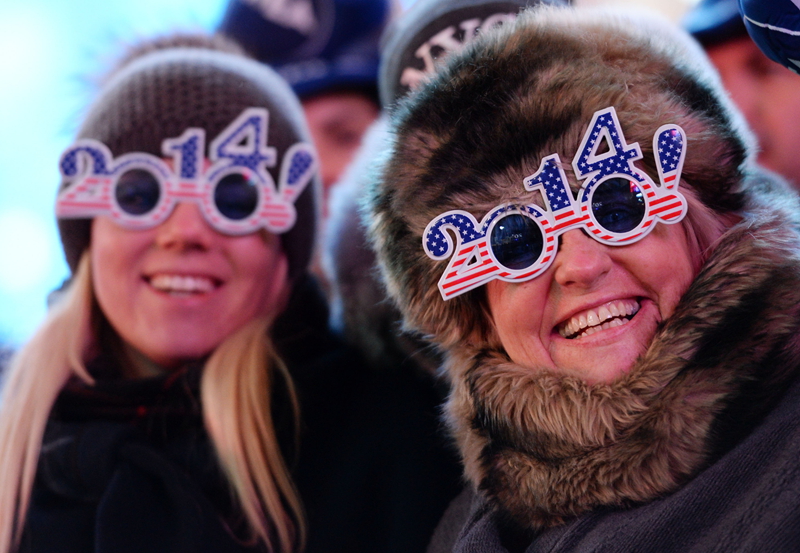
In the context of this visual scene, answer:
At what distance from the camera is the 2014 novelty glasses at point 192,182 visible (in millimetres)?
→ 1699

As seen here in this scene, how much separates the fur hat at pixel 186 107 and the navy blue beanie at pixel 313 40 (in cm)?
63

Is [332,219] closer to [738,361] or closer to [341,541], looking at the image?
[341,541]

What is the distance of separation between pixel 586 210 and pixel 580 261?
0.08 metres

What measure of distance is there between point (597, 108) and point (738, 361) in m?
0.42

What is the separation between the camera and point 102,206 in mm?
1723

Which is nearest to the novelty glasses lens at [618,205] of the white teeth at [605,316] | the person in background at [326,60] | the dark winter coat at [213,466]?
the white teeth at [605,316]

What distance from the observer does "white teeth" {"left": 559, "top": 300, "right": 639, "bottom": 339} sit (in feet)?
3.73

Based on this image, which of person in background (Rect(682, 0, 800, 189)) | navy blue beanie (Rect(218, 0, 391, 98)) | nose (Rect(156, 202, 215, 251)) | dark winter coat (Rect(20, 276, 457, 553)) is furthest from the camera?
navy blue beanie (Rect(218, 0, 391, 98))

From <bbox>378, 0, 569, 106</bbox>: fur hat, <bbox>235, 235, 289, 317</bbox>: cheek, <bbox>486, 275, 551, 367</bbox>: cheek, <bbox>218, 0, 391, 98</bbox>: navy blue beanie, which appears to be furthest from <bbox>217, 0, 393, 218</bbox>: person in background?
<bbox>486, 275, 551, 367</bbox>: cheek

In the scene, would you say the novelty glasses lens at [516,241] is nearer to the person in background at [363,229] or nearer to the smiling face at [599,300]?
the smiling face at [599,300]

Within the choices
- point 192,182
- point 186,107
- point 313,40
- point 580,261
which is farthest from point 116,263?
point 313,40

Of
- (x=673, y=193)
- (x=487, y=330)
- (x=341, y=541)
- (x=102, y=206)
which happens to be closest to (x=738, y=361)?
(x=673, y=193)

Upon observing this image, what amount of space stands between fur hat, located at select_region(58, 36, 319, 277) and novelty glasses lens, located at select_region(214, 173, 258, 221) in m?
0.08

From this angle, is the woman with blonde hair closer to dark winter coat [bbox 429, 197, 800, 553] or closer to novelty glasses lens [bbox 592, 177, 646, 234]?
dark winter coat [bbox 429, 197, 800, 553]
